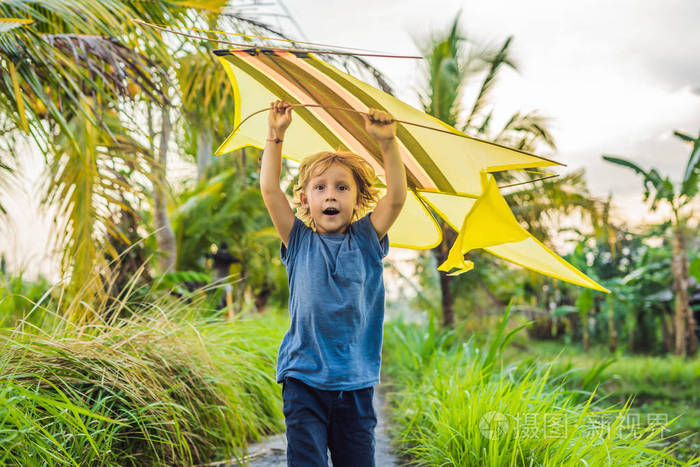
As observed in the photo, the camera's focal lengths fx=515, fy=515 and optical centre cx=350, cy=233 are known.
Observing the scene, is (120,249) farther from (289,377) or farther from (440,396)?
(289,377)

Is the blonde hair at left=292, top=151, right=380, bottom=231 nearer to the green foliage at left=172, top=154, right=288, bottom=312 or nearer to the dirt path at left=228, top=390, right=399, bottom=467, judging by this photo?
the dirt path at left=228, top=390, right=399, bottom=467

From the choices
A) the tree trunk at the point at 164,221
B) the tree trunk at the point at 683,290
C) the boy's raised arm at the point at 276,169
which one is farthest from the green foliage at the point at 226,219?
the tree trunk at the point at 683,290

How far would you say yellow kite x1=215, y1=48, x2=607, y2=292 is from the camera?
6.08ft

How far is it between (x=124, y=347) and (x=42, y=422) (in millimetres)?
625

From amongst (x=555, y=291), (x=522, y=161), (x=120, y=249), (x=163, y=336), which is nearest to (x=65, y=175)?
(x=120, y=249)

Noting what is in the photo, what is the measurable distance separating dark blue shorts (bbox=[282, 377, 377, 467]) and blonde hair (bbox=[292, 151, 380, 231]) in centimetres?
68

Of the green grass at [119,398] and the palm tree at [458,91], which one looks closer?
the green grass at [119,398]

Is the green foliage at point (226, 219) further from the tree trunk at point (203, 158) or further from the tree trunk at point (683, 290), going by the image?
the tree trunk at point (683, 290)

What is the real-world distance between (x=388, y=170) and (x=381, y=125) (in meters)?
0.17

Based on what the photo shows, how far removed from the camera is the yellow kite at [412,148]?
1854 mm

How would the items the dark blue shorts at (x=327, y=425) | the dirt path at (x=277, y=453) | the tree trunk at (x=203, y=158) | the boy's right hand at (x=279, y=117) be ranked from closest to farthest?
1. the dark blue shorts at (x=327, y=425)
2. the boy's right hand at (x=279, y=117)
3. the dirt path at (x=277, y=453)
4. the tree trunk at (x=203, y=158)

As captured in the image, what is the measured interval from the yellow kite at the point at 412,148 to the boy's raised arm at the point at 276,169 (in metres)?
0.17

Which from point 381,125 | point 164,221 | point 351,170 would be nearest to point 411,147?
point 351,170

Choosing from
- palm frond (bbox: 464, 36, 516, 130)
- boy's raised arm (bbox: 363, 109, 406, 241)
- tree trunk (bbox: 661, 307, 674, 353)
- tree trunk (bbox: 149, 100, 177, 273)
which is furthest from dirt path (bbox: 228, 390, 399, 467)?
tree trunk (bbox: 661, 307, 674, 353)
